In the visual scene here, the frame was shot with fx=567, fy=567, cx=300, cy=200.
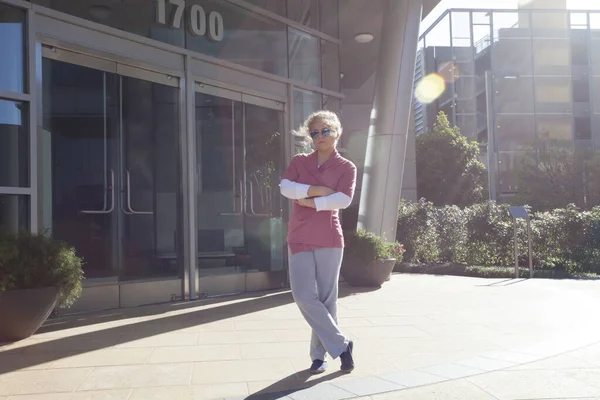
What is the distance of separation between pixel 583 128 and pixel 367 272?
135ft

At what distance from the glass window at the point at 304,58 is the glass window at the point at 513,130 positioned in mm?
35492

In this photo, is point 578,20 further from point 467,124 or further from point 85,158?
point 85,158

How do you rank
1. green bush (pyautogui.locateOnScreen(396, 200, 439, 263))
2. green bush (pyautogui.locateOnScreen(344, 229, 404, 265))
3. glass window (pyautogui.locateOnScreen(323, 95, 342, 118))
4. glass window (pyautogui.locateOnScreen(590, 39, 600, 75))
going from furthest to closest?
glass window (pyautogui.locateOnScreen(590, 39, 600, 75))
green bush (pyautogui.locateOnScreen(396, 200, 439, 263))
glass window (pyautogui.locateOnScreen(323, 95, 342, 118))
green bush (pyautogui.locateOnScreen(344, 229, 404, 265))

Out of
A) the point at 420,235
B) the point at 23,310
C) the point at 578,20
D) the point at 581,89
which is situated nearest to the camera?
the point at 23,310

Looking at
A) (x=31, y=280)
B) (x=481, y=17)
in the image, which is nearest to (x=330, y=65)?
(x=31, y=280)

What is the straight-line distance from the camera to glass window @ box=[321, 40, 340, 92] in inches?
446

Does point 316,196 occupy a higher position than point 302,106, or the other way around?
point 302,106

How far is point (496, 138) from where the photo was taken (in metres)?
42.8

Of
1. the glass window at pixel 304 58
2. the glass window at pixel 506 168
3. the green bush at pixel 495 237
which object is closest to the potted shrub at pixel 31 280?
the glass window at pixel 304 58

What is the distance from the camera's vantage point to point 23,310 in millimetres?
5262

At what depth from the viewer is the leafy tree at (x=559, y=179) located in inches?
1179

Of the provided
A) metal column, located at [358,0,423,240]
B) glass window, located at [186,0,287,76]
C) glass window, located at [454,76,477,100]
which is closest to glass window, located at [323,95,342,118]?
metal column, located at [358,0,423,240]

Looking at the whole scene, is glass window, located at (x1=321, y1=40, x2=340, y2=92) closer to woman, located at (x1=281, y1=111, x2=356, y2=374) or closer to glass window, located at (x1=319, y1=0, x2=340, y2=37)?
glass window, located at (x1=319, y1=0, x2=340, y2=37)

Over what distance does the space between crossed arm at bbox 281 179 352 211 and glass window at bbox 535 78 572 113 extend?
145ft
